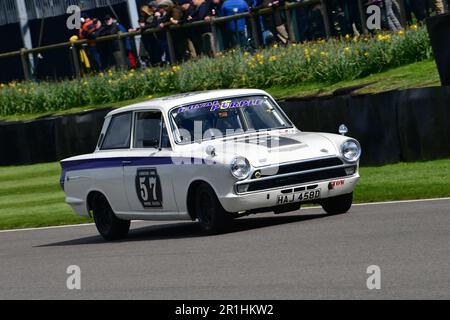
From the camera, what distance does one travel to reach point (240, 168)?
38.3 feet

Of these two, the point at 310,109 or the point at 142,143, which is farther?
the point at 310,109

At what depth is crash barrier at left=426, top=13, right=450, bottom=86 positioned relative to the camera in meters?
16.0

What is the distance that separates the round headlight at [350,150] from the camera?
1227 centimetres

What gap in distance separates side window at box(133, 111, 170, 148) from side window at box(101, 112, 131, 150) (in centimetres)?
15

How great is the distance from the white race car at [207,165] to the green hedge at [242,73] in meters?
7.55

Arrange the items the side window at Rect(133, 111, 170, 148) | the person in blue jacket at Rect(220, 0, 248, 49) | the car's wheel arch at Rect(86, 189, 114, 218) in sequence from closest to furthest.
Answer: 1. the side window at Rect(133, 111, 170, 148)
2. the car's wheel arch at Rect(86, 189, 114, 218)
3. the person in blue jacket at Rect(220, 0, 248, 49)

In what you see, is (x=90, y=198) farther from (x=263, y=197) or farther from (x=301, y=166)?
(x=301, y=166)

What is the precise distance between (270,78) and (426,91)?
778 cm

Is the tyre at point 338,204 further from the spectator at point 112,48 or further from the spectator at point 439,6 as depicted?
the spectator at point 112,48

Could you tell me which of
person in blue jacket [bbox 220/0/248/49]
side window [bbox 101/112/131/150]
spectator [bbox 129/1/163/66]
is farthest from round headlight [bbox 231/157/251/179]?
spectator [bbox 129/1/163/66]

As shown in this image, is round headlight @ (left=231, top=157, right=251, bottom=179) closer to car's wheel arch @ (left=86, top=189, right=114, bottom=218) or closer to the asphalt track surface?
the asphalt track surface

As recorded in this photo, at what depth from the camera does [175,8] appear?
82.1ft

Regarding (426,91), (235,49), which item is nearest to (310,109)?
(426,91)

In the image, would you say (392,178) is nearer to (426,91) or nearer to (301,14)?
(426,91)
